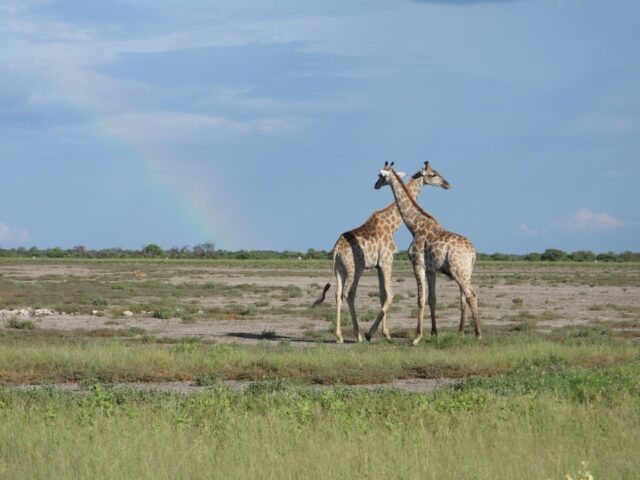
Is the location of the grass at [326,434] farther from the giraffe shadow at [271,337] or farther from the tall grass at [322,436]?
the giraffe shadow at [271,337]

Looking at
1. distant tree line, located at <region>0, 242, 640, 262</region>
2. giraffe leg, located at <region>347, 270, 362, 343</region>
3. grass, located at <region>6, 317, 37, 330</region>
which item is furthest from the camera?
distant tree line, located at <region>0, 242, 640, 262</region>

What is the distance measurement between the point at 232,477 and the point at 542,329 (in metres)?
20.3

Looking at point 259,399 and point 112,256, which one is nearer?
point 259,399

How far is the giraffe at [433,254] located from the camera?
79.3 feet

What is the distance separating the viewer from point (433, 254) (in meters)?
24.4

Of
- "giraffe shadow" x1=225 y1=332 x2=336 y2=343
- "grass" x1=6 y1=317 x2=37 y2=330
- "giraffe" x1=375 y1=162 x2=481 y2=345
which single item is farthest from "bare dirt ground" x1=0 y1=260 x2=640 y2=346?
"giraffe" x1=375 y1=162 x2=481 y2=345

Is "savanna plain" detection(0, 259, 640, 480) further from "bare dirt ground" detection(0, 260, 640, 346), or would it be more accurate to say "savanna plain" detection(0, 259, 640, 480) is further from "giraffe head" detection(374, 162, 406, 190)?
"giraffe head" detection(374, 162, 406, 190)

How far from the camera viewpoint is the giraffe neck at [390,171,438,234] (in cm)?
2531

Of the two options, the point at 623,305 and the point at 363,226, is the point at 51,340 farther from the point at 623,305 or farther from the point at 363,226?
the point at 623,305

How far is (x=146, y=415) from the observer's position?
13.4m

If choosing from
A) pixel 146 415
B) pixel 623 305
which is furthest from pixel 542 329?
pixel 146 415

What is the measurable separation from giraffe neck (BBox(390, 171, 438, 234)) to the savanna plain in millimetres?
2651

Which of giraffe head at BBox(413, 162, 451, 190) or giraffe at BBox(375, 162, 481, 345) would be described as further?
giraffe head at BBox(413, 162, 451, 190)

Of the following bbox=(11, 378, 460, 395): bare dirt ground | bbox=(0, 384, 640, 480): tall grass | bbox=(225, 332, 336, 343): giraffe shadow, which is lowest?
bbox=(11, 378, 460, 395): bare dirt ground
